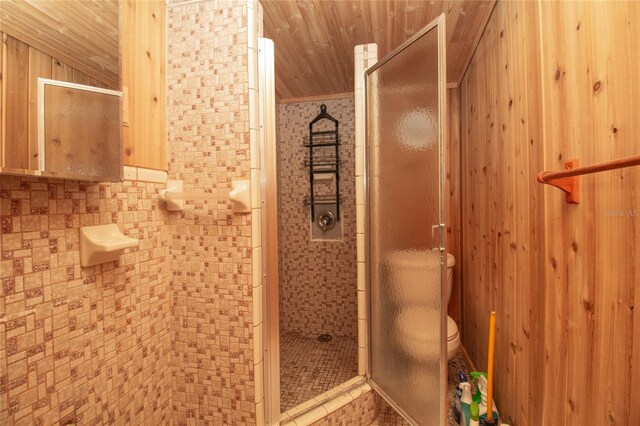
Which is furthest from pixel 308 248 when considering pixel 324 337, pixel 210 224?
pixel 210 224

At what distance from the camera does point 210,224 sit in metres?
1.15

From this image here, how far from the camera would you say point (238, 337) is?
1129 mm

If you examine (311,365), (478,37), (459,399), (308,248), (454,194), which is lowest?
(311,365)

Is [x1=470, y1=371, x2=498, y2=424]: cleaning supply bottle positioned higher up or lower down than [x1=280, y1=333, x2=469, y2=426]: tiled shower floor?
higher up

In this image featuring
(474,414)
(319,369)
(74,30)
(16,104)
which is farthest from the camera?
(319,369)

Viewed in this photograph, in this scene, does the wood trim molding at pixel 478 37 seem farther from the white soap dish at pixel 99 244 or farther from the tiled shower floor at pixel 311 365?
the tiled shower floor at pixel 311 365

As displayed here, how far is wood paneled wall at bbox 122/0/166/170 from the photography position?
1.00 metres

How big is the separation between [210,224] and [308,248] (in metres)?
1.41

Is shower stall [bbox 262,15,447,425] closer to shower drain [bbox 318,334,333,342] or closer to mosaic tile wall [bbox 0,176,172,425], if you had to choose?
shower drain [bbox 318,334,333,342]

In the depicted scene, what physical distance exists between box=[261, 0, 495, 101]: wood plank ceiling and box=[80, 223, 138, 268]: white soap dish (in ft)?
4.27

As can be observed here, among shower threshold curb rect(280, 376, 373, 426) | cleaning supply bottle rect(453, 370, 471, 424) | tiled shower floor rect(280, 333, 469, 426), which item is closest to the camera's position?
shower threshold curb rect(280, 376, 373, 426)

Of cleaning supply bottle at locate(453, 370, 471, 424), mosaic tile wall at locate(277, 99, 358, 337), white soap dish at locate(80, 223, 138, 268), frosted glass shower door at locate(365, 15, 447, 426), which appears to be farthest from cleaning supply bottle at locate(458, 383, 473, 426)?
white soap dish at locate(80, 223, 138, 268)

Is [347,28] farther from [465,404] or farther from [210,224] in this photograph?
[465,404]

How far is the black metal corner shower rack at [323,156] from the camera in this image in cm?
240
